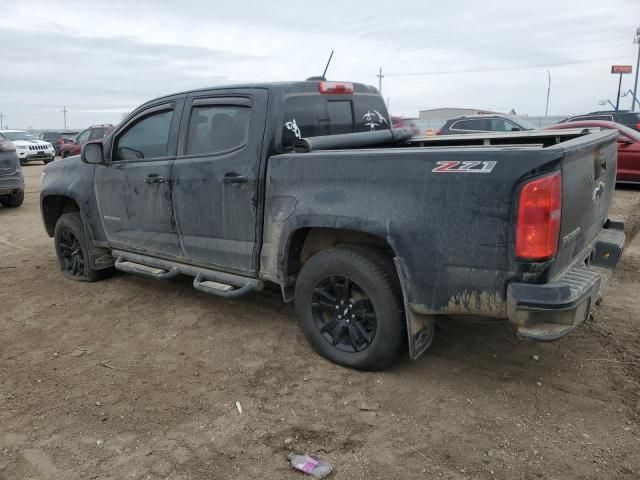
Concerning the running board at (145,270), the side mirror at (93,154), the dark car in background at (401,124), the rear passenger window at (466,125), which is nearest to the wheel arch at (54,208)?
the side mirror at (93,154)

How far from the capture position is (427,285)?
10.0 feet

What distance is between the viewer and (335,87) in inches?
172

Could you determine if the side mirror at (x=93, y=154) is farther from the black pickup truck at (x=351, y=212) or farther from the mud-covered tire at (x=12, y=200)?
the mud-covered tire at (x=12, y=200)

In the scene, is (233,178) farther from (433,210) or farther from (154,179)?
(433,210)

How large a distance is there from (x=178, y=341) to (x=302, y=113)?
1.99 metres

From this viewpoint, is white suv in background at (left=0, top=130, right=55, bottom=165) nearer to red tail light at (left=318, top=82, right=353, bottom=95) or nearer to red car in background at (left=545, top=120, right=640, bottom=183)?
red car in background at (left=545, top=120, right=640, bottom=183)

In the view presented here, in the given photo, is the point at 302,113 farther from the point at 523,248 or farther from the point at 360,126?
the point at 523,248

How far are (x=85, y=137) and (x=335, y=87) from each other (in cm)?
2288

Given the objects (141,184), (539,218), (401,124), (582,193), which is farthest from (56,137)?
(539,218)

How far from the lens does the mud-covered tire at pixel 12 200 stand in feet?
36.2

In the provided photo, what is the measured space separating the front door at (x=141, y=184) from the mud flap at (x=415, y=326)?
2.15 meters

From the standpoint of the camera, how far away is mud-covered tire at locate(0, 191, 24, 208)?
36.2 ft

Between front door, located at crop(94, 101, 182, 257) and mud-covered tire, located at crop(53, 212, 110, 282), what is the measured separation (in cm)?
52

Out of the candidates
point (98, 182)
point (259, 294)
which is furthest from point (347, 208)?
point (98, 182)
